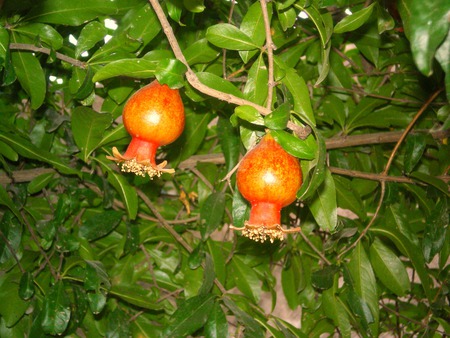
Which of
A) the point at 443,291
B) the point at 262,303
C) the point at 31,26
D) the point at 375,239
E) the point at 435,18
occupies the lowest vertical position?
the point at 262,303

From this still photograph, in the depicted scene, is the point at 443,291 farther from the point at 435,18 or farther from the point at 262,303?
the point at 435,18

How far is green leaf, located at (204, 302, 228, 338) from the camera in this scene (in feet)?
3.68

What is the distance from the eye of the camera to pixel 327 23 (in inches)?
34.5

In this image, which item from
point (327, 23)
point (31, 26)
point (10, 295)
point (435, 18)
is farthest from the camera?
point (10, 295)

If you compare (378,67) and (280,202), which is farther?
(378,67)

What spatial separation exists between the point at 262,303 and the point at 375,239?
879 millimetres

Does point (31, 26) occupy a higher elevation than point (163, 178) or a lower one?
higher

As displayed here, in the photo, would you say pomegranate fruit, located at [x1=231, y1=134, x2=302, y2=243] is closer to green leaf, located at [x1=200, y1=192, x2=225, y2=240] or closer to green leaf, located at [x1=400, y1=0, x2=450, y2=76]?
green leaf, located at [x1=400, y1=0, x2=450, y2=76]

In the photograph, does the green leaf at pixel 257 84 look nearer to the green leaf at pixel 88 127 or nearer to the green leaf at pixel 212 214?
the green leaf at pixel 88 127

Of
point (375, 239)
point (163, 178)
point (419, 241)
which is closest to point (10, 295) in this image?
point (163, 178)

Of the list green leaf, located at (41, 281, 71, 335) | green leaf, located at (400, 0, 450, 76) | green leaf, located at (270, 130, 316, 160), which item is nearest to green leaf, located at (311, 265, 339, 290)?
green leaf, located at (41, 281, 71, 335)

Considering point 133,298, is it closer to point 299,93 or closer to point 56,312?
point 56,312

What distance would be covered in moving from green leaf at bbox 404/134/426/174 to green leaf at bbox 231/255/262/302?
499 millimetres

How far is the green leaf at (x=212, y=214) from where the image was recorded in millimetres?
1295
